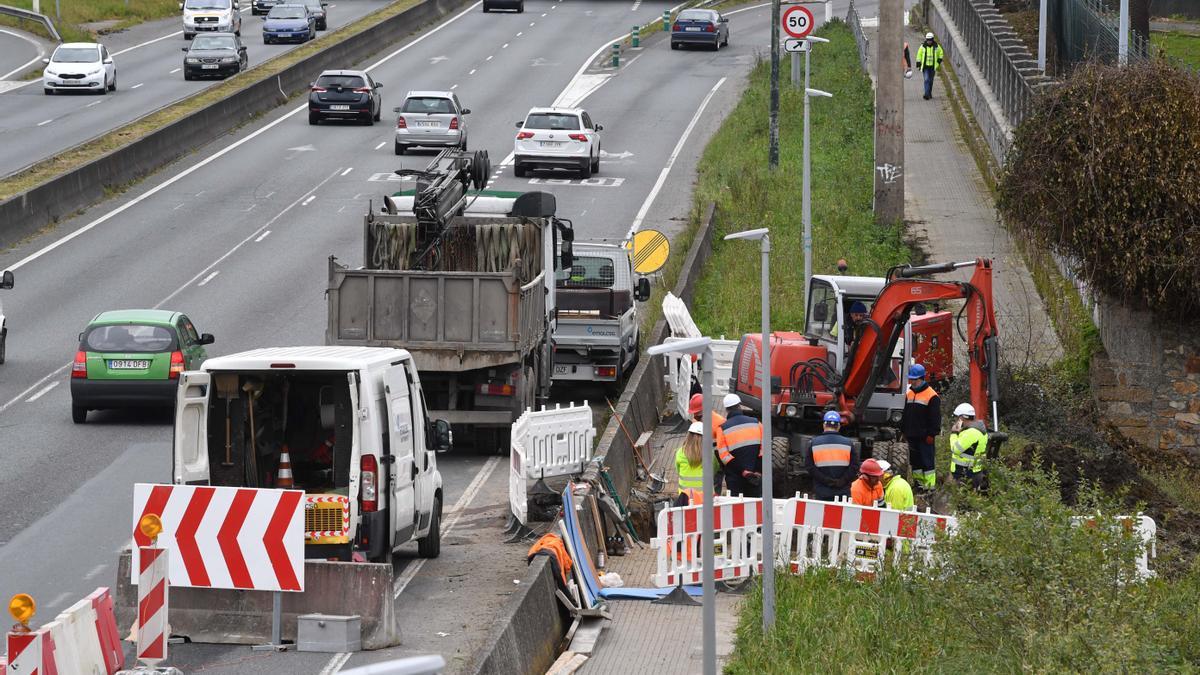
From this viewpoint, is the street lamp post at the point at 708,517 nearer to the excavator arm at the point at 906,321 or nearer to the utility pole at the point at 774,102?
the excavator arm at the point at 906,321

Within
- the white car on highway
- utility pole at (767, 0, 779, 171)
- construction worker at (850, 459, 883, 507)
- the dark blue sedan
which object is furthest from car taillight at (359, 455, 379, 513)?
the dark blue sedan

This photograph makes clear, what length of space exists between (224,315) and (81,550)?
41.4 feet

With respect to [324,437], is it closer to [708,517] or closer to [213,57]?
[708,517]

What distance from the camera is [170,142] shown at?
145 feet

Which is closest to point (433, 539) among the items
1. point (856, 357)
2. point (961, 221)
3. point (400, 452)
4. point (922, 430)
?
point (400, 452)

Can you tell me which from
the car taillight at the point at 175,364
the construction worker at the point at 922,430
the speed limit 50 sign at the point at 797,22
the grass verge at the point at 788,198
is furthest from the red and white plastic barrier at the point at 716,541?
the speed limit 50 sign at the point at 797,22

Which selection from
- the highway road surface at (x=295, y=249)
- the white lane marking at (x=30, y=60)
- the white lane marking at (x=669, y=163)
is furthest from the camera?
the white lane marking at (x=30, y=60)

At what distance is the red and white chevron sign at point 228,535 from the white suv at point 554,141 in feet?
96.1

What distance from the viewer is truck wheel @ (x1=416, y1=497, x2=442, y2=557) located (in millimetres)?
16600

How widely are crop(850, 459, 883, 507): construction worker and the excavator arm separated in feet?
6.79

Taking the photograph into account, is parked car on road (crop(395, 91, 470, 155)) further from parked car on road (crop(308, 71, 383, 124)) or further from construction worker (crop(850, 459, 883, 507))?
construction worker (crop(850, 459, 883, 507))

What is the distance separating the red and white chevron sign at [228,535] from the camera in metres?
13.3

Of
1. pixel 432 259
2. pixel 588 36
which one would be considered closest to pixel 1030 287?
pixel 432 259

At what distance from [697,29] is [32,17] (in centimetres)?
2686
